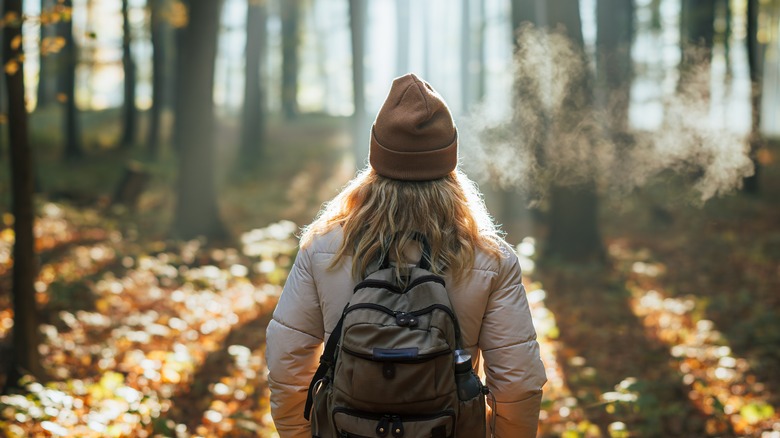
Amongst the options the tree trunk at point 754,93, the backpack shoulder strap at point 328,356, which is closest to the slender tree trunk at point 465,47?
the tree trunk at point 754,93

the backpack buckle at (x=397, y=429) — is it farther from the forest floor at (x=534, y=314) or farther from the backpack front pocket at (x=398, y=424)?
the forest floor at (x=534, y=314)

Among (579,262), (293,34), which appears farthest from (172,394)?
(293,34)

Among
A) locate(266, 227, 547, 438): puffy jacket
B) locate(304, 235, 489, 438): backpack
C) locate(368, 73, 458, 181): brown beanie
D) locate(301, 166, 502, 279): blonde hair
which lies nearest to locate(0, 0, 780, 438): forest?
locate(368, 73, 458, 181): brown beanie

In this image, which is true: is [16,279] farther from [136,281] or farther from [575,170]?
[575,170]

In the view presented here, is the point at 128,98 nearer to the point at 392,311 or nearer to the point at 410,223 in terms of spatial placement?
the point at 410,223

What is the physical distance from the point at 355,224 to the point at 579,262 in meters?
8.94

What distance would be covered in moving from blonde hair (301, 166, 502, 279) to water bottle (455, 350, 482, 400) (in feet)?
0.97

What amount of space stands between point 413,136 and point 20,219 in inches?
168

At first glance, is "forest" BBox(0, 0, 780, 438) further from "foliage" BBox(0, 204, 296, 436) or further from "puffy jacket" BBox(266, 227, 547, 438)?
"puffy jacket" BBox(266, 227, 547, 438)

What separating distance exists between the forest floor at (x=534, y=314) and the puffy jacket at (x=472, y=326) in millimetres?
2364

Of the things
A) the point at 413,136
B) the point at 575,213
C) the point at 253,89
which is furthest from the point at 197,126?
the point at 413,136

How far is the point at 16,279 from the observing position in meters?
5.60

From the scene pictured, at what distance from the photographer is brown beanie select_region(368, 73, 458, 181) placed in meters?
2.52

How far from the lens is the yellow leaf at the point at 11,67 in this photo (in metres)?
5.10
